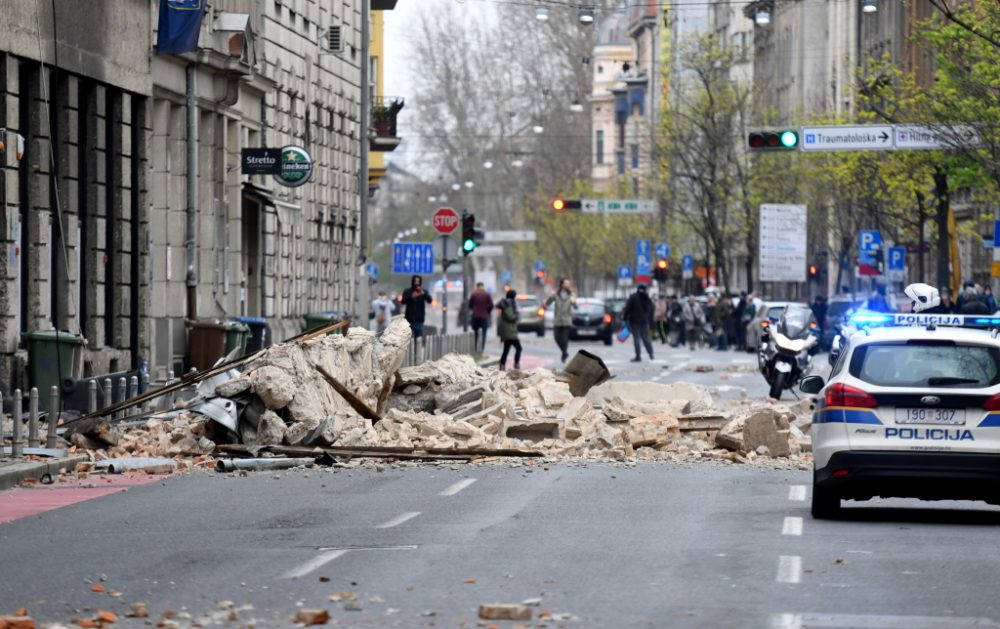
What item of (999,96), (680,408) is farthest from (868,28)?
(680,408)

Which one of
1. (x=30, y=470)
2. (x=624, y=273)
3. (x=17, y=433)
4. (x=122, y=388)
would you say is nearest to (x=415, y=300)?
(x=122, y=388)

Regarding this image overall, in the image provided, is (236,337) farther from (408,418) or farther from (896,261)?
(896,261)

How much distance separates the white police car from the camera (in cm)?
1548

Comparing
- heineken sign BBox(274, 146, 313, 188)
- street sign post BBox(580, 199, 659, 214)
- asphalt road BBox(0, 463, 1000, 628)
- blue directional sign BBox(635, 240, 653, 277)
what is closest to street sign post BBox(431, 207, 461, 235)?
heineken sign BBox(274, 146, 313, 188)

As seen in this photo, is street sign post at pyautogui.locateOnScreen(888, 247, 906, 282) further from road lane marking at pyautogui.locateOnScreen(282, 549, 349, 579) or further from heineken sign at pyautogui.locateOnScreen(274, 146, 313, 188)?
road lane marking at pyautogui.locateOnScreen(282, 549, 349, 579)

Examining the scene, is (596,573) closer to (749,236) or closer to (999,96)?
(999,96)

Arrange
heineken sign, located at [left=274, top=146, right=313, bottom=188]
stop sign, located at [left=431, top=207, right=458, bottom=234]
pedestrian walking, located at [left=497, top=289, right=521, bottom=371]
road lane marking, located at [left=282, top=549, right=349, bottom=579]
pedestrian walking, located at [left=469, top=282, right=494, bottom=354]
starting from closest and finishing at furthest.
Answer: road lane marking, located at [left=282, top=549, right=349, bottom=579] < heineken sign, located at [left=274, top=146, right=313, bottom=188] < pedestrian walking, located at [left=497, top=289, right=521, bottom=371] < stop sign, located at [left=431, top=207, right=458, bottom=234] < pedestrian walking, located at [left=469, top=282, right=494, bottom=354]

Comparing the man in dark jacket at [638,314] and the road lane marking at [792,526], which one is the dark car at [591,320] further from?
the road lane marking at [792,526]

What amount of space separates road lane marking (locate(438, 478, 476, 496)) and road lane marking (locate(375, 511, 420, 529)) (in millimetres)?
1930

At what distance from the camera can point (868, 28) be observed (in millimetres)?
90375

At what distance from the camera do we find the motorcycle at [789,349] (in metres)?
35.2

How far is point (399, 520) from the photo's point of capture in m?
15.9

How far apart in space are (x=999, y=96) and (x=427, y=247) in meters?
14.5

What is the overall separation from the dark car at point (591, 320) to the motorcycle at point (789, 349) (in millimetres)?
36703
